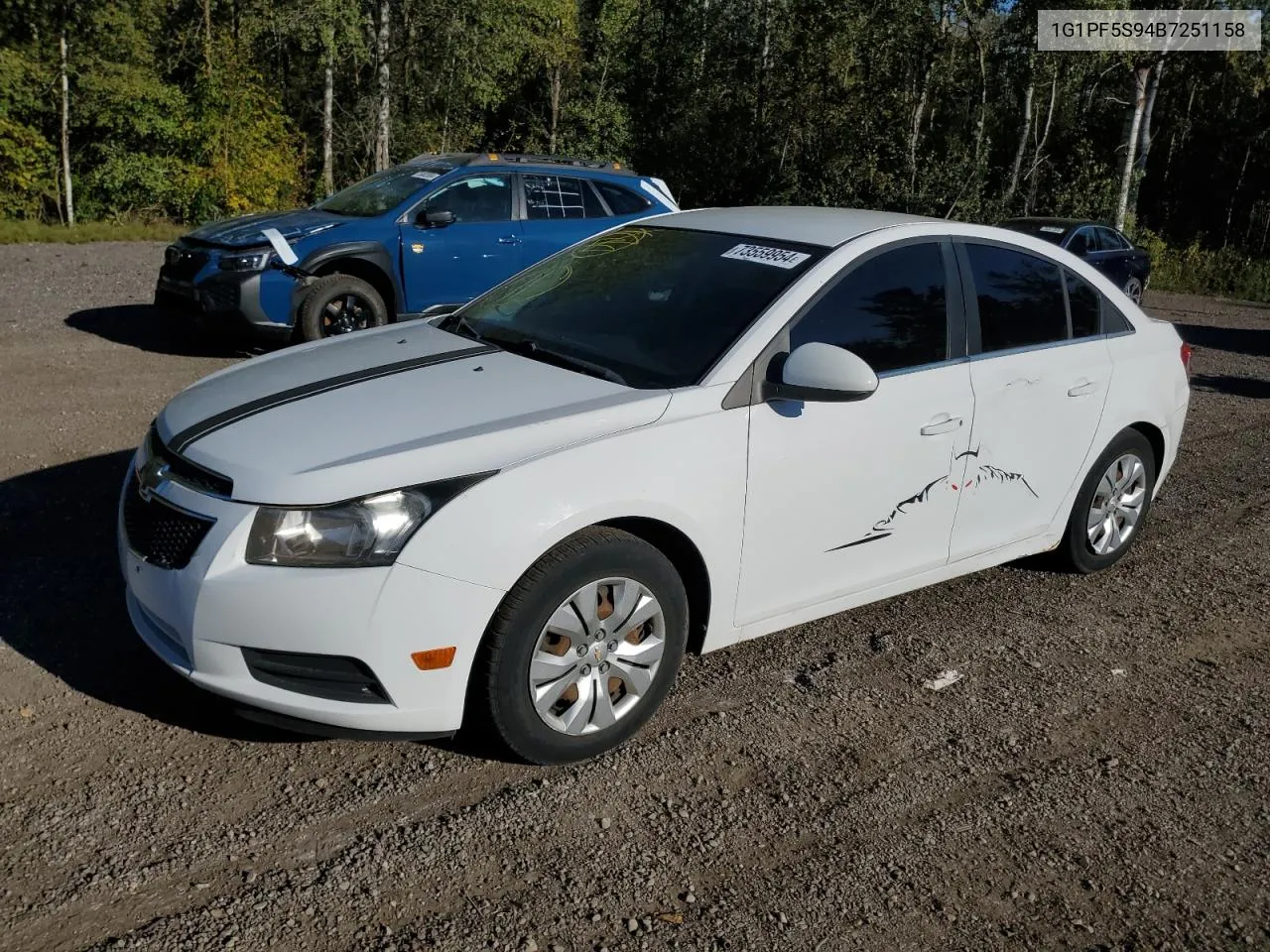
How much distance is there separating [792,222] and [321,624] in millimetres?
2569

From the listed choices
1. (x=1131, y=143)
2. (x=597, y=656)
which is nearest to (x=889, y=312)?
(x=597, y=656)

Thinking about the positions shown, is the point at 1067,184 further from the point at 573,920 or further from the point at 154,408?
the point at 573,920

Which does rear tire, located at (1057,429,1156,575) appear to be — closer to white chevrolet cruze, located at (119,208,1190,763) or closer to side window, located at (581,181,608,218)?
white chevrolet cruze, located at (119,208,1190,763)

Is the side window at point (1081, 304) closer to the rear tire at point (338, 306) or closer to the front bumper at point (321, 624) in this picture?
the front bumper at point (321, 624)

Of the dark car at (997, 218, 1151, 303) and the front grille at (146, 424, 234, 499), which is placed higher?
the front grille at (146, 424, 234, 499)

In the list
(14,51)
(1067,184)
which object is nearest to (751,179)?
(1067,184)

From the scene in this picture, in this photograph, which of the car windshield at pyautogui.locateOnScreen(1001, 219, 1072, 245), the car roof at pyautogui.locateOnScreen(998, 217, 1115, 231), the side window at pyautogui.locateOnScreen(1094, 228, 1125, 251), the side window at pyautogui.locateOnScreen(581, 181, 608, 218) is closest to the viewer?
the side window at pyautogui.locateOnScreen(581, 181, 608, 218)

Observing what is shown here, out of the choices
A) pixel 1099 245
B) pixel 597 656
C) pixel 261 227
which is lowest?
pixel 597 656

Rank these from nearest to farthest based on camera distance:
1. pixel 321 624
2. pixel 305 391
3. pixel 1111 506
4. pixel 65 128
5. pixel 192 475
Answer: pixel 321 624, pixel 192 475, pixel 305 391, pixel 1111 506, pixel 65 128

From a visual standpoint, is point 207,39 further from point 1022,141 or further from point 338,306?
point 338,306

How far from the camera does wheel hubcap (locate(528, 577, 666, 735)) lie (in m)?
3.38

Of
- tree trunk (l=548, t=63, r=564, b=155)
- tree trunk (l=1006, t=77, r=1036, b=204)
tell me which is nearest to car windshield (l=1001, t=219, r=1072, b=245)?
tree trunk (l=1006, t=77, r=1036, b=204)

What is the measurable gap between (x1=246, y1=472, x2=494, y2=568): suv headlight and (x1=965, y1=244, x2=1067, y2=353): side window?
258 centimetres

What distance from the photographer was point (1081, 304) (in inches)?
198
